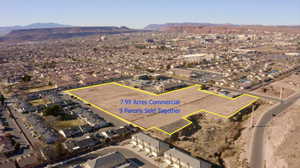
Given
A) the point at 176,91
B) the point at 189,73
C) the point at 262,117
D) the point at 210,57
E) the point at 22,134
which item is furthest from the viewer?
the point at 210,57

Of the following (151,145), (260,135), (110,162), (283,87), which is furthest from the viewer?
(283,87)

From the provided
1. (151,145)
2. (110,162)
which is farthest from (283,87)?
(110,162)

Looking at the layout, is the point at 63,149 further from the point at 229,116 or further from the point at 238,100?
the point at 238,100

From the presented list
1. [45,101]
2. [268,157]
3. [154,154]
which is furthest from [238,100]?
[45,101]

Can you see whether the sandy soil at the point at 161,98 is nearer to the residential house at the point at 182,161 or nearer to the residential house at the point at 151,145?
the residential house at the point at 151,145

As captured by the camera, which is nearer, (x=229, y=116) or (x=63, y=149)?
(x=63, y=149)

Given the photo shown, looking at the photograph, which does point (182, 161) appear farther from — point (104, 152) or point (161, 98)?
point (161, 98)

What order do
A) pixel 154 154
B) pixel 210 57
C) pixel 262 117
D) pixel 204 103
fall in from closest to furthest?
pixel 154 154 → pixel 262 117 → pixel 204 103 → pixel 210 57
